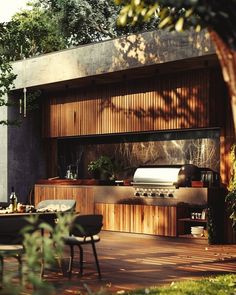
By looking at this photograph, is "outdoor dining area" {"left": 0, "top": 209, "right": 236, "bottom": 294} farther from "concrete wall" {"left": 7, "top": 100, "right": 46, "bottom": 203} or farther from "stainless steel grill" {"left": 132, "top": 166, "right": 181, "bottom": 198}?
"concrete wall" {"left": 7, "top": 100, "right": 46, "bottom": 203}

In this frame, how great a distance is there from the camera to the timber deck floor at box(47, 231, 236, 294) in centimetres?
682

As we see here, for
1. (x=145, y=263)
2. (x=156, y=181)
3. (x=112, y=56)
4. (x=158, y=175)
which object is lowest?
(x=145, y=263)

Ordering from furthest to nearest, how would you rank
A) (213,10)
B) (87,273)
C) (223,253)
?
(223,253) < (87,273) < (213,10)

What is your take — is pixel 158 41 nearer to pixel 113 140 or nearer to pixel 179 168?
pixel 179 168

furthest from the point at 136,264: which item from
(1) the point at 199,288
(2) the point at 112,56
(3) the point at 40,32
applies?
(3) the point at 40,32

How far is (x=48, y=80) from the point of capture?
13078mm

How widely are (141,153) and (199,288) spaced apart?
268 inches

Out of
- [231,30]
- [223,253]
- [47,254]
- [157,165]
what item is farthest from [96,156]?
[47,254]

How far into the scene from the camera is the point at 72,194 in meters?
13.0

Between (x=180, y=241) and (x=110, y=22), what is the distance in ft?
45.1

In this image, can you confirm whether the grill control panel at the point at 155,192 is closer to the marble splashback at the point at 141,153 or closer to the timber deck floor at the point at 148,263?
the timber deck floor at the point at 148,263

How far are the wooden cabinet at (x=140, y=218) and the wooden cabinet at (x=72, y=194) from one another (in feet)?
0.77

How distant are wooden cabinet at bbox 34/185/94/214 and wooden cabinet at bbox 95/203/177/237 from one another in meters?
0.23

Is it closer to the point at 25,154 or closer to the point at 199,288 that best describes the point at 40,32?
the point at 25,154
